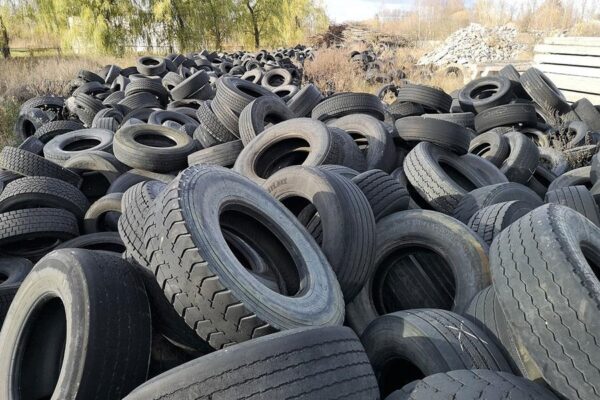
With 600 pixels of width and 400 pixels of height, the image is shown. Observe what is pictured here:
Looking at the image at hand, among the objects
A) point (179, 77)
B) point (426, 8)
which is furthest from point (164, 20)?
point (179, 77)

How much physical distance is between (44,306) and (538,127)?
732 cm

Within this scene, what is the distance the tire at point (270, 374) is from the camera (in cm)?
156

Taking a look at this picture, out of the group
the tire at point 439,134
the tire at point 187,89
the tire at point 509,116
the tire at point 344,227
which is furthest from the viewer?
the tire at point 187,89

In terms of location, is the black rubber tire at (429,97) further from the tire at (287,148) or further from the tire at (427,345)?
the tire at (427,345)

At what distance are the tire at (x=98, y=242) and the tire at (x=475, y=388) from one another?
2949 mm

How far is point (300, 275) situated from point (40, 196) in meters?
3.00

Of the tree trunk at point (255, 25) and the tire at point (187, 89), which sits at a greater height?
the tree trunk at point (255, 25)

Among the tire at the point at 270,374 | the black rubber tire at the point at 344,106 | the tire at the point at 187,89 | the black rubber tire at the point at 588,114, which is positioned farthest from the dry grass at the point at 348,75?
the tire at the point at 270,374

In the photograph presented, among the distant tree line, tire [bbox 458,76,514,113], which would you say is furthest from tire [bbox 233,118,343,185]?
the distant tree line

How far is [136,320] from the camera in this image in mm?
2098

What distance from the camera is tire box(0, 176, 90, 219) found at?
4.27 m

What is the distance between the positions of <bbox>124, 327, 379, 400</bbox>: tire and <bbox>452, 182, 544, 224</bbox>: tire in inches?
92.4

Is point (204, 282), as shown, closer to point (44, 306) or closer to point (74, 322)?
point (74, 322)

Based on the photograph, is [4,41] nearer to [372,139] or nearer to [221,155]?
[221,155]
